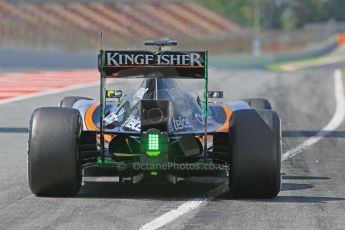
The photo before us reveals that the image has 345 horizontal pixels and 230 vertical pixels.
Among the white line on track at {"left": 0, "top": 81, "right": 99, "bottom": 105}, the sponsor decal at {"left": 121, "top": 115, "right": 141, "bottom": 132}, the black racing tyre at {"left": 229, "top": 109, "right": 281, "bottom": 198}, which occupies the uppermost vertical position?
the white line on track at {"left": 0, "top": 81, "right": 99, "bottom": 105}

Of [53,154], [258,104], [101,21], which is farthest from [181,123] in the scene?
[101,21]

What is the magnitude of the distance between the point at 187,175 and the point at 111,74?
3.94 ft

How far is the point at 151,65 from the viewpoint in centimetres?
1070

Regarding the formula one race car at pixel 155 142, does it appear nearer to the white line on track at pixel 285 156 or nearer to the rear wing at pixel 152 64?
the rear wing at pixel 152 64

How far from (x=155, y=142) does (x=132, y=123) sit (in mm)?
492

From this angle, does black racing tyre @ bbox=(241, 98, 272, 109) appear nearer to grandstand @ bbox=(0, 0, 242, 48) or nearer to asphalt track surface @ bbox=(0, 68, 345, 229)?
asphalt track surface @ bbox=(0, 68, 345, 229)

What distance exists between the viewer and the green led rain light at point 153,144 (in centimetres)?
1053

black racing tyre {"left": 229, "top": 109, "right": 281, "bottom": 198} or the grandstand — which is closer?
black racing tyre {"left": 229, "top": 109, "right": 281, "bottom": 198}

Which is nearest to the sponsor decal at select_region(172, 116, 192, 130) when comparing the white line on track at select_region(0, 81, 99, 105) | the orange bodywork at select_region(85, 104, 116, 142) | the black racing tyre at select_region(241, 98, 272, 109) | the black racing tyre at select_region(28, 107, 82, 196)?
the orange bodywork at select_region(85, 104, 116, 142)

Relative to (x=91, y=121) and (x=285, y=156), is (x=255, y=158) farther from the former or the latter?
(x=285, y=156)

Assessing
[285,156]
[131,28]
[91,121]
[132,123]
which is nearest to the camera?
[132,123]

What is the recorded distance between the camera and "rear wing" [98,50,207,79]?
34.7ft

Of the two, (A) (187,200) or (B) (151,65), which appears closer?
(A) (187,200)

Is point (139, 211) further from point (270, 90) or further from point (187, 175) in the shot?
point (270, 90)
